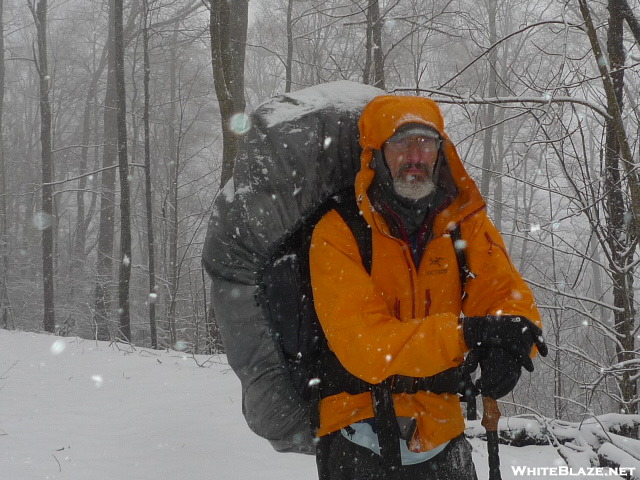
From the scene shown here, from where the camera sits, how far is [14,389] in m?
6.43

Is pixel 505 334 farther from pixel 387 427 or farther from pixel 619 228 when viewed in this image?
pixel 619 228

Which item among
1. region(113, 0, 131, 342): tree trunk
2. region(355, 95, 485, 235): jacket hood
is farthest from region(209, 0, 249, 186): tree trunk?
region(355, 95, 485, 235): jacket hood

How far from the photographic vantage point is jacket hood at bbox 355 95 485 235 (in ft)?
6.84

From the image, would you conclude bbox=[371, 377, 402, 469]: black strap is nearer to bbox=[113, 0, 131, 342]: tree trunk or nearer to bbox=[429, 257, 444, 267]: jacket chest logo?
bbox=[429, 257, 444, 267]: jacket chest logo

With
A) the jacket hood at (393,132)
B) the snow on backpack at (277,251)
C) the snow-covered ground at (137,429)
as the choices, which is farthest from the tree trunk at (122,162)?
the jacket hood at (393,132)

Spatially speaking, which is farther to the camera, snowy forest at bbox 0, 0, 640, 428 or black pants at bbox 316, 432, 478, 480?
snowy forest at bbox 0, 0, 640, 428

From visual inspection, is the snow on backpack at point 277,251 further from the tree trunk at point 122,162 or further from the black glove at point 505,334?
the tree trunk at point 122,162

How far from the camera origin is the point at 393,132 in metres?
2.08

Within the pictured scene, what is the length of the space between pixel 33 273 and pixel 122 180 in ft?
43.6

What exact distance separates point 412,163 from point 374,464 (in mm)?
1157

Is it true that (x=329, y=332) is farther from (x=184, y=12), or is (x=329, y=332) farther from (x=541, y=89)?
(x=184, y=12)

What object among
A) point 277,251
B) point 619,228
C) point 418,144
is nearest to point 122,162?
point 619,228

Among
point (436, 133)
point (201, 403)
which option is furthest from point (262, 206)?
point (201, 403)

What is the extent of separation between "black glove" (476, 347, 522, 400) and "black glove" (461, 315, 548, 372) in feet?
0.07
